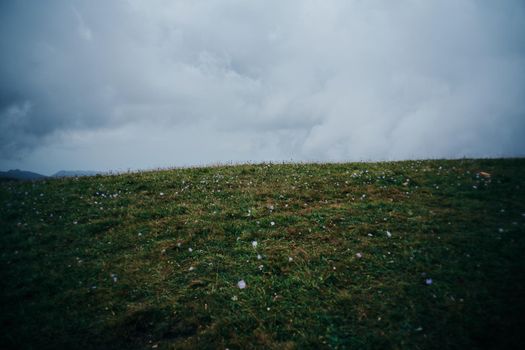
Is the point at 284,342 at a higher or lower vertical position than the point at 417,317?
lower

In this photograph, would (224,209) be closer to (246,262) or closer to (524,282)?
(246,262)

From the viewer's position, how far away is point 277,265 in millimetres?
8109

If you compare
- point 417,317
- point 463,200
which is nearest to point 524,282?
point 417,317

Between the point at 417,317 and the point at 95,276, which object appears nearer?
the point at 417,317

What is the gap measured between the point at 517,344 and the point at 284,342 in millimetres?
4371

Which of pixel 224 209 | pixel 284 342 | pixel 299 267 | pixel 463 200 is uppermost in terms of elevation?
pixel 463 200

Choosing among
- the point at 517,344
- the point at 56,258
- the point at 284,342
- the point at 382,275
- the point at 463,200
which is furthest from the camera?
the point at 463,200

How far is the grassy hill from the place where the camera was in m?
6.07

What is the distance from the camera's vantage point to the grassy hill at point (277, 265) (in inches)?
239

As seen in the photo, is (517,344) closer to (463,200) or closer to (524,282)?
(524,282)

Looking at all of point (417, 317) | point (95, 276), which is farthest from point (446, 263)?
point (95, 276)

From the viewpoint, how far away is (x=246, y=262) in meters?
8.35

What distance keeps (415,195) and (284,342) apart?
355 inches

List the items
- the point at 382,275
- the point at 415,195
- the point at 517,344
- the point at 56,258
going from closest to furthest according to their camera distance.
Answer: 1. the point at 517,344
2. the point at 382,275
3. the point at 56,258
4. the point at 415,195
